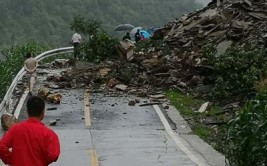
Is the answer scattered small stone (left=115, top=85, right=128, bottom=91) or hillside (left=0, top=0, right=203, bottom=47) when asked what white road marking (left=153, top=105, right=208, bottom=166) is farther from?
hillside (left=0, top=0, right=203, bottom=47)

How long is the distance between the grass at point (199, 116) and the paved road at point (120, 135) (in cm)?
27

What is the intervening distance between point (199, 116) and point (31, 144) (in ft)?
40.0

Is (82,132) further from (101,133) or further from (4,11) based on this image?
(4,11)

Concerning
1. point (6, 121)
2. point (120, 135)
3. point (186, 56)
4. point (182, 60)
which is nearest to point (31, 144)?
point (6, 121)

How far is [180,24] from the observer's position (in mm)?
32000

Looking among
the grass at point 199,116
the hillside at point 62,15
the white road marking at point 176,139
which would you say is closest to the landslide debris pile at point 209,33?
the grass at point 199,116

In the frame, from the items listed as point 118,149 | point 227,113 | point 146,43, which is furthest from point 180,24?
point 118,149

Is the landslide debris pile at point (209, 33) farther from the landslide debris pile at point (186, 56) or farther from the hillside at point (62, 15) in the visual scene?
the hillside at point (62, 15)

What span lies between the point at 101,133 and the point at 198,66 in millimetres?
7820

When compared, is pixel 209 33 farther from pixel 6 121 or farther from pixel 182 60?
pixel 6 121

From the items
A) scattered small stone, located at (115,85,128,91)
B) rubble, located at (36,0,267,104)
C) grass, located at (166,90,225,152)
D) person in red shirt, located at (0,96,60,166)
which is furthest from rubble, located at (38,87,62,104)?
person in red shirt, located at (0,96,60,166)

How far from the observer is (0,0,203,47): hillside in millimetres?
81750

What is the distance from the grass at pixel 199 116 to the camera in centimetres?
1598

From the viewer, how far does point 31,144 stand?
7188 mm
